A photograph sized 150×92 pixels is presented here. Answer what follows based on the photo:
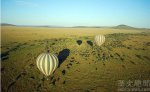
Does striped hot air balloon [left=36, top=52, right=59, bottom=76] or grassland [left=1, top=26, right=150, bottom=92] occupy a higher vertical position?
striped hot air balloon [left=36, top=52, right=59, bottom=76]

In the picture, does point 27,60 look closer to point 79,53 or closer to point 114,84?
point 79,53

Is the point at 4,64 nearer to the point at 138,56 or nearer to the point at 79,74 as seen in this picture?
the point at 79,74

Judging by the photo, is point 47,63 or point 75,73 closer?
point 47,63

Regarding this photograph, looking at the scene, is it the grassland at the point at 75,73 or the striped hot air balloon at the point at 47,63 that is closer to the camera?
the grassland at the point at 75,73

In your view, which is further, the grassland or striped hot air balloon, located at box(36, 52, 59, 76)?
striped hot air balloon, located at box(36, 52, 59, 76)

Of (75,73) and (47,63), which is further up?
(47,63)

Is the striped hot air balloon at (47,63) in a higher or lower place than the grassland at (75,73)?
higher

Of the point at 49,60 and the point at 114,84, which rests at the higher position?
the point at 49,60

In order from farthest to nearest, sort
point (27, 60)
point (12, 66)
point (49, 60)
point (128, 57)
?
1. point (128, 57)
2. point (27, 60)
3. point (12, 66)
4. point (49, 60)

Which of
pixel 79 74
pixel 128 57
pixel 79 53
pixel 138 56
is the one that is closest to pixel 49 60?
Answer: pixel 79 74

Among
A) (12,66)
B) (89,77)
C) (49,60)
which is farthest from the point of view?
(12,66)

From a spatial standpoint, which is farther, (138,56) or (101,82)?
(138,56)
